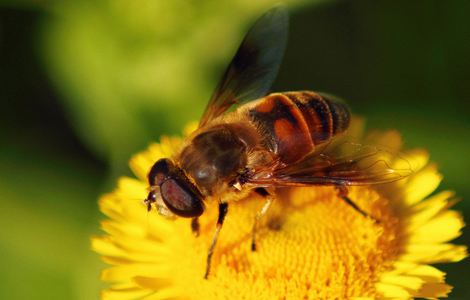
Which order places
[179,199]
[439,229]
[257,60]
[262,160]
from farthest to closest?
[257,60], [439,229], [262,160], [179,199]

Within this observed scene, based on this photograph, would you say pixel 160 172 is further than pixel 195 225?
No

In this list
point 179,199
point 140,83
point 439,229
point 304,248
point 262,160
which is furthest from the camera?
point 140,83

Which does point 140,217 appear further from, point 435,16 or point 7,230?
point 435,16

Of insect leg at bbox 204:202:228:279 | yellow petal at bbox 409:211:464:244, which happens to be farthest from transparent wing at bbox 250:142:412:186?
yellow petal at bbox 409:211:464:244

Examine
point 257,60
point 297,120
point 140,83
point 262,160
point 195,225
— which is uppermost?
point 140,83

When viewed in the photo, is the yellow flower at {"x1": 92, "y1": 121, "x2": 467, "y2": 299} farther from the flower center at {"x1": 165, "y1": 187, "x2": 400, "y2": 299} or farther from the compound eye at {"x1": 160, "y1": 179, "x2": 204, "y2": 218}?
the compound eye at {"x1": 160, "y1": 179, "x2": 204, "y2": 218}

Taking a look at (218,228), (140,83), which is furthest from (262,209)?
(140,83)

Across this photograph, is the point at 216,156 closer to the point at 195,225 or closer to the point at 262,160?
the point at 262,160
